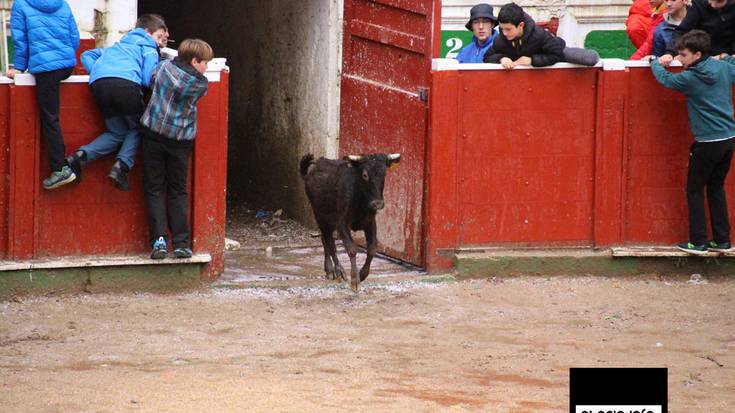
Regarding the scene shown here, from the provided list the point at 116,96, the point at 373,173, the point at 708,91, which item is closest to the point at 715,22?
the point at 708,91

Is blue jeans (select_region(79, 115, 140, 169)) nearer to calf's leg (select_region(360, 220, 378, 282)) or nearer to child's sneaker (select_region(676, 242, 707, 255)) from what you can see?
calf's leg (select_region(360, 220, 378, 282))

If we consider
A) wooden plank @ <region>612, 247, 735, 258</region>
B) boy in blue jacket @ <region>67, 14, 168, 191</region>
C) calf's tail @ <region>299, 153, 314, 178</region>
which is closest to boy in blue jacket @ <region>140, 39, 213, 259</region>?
boy in blue jacket @ <region>67, 14, 168, 191</region>

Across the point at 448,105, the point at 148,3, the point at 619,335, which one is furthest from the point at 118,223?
the point at 148,3

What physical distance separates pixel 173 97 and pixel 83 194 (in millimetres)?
1003

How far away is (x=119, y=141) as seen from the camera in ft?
32.8

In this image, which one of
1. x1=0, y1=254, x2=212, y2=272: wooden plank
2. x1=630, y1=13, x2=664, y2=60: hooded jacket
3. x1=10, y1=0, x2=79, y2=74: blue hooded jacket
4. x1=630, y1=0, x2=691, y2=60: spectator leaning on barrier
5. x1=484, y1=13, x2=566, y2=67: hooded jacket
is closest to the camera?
x1=10, y1=0, x2=79, y2=74: blue hooded jacket

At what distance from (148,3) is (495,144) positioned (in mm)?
8098

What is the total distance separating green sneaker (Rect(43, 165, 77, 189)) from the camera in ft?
32.3

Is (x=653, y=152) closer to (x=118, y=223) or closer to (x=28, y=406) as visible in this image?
(x=118, y=223)

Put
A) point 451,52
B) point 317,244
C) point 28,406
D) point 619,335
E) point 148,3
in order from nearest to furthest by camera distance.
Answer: point 28,406
point 619,335
point 317,244
point 451,52
point 148,3

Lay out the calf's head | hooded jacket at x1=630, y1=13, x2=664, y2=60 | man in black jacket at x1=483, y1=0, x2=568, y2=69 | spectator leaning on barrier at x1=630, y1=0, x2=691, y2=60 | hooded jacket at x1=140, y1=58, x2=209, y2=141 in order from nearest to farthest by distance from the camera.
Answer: hooded jacket at x1=140, y1=58, x2=209, y2=141 < the calf's head < man in black jacket at x1=483, y1=0, x2=568, y2=69 < spectator leaning on barrier at x1=630, y1=0, x2=691, y2=60 < hooded jacket at x1=630, y1=13, x2=664, y2=60

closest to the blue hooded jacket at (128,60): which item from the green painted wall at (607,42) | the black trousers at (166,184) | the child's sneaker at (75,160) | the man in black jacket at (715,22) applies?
the black trousers at (166,184)

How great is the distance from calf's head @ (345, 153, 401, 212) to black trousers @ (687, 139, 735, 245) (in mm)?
2297

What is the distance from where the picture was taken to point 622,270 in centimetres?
1108
